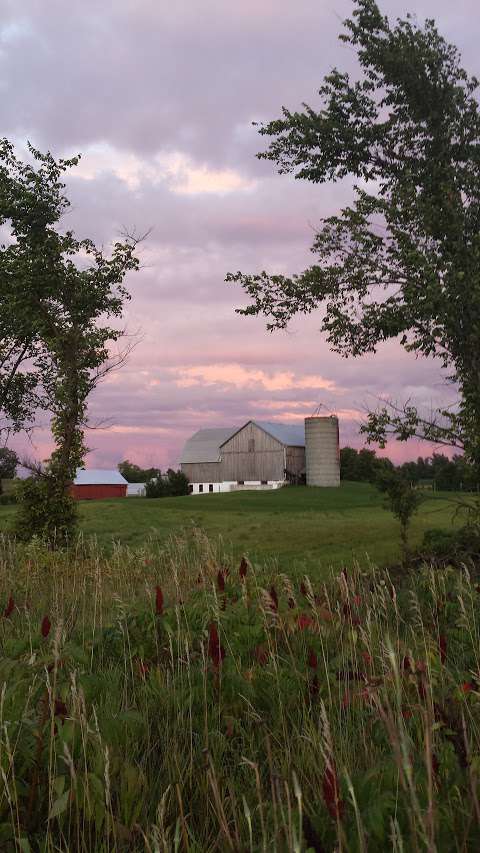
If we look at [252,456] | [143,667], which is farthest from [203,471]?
[143,667]

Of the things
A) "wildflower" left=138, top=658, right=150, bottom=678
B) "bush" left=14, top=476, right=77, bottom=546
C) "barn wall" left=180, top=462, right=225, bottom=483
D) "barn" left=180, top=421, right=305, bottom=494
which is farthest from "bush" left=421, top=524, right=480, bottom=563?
"barn wall" left=180, top=462, right=225, bottom=483

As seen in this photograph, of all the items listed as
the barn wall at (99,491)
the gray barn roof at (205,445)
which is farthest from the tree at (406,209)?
the barn wall at (99,491)

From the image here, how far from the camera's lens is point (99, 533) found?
2553cm

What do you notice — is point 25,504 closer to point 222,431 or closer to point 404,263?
point 404,263

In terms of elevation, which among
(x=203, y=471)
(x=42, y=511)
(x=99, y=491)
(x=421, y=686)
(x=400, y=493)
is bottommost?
(x=421, y=686)

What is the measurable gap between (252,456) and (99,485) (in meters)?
24.9

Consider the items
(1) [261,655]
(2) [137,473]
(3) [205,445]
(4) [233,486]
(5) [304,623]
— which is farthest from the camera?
(2) [137,473]

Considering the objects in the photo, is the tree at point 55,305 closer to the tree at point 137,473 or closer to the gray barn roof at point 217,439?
the gray barn roof at point 217,439

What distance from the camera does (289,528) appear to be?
24266mm

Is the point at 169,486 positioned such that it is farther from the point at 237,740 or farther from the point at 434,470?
the point at 237,740

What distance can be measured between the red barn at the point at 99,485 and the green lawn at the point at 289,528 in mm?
45365

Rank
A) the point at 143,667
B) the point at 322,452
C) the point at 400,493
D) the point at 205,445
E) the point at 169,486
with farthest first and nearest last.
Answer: the point at 205,445
the point at 169,486
the point at 322,452
the point at 400,493
the point at 143,667

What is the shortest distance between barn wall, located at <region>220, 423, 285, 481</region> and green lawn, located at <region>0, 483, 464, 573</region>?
86.4 feet

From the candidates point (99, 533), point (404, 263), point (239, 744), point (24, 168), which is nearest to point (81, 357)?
point (99, 533)
